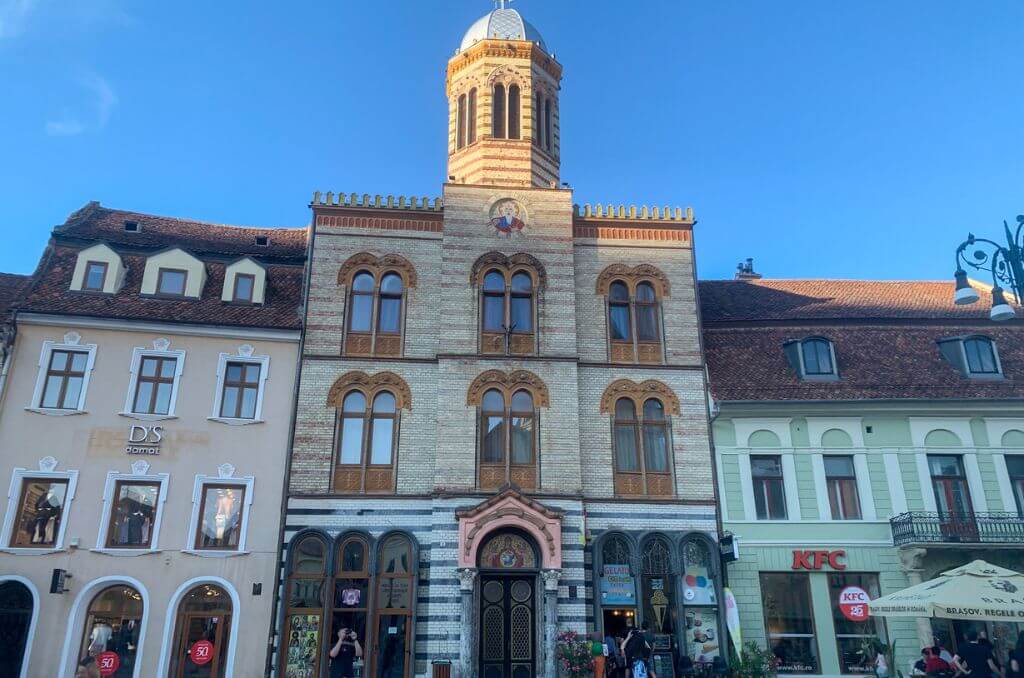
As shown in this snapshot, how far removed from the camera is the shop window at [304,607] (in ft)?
65.1

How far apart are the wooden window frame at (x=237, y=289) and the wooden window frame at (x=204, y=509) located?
5.45 m

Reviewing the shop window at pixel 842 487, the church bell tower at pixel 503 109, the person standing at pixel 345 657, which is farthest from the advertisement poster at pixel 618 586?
the church bell tower at pixel 503 109

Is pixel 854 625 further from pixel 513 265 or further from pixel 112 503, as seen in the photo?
pixel 112 503

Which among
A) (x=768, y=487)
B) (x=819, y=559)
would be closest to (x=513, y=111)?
(x=768, y=487)

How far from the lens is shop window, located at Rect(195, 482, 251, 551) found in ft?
67.3

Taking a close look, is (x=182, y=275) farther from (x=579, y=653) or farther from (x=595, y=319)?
(x=579, y=653)

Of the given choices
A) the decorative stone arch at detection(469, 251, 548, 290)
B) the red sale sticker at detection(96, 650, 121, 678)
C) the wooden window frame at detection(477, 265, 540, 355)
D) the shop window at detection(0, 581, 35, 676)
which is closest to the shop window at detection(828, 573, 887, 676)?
the wooden window frame at detection(477, 265, 540, 355)

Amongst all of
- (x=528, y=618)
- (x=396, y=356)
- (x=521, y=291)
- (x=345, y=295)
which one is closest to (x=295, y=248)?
(x=345, y=295)

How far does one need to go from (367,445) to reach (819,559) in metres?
12.8

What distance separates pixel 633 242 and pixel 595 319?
A: 303 cm

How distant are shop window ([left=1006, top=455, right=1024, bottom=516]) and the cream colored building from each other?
2060 centimetres

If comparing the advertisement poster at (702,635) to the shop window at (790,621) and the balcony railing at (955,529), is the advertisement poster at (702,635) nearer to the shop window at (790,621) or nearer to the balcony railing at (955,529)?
the shop window at (790,621)

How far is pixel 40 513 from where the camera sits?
2006cm

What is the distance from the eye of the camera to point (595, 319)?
24.2 meters
